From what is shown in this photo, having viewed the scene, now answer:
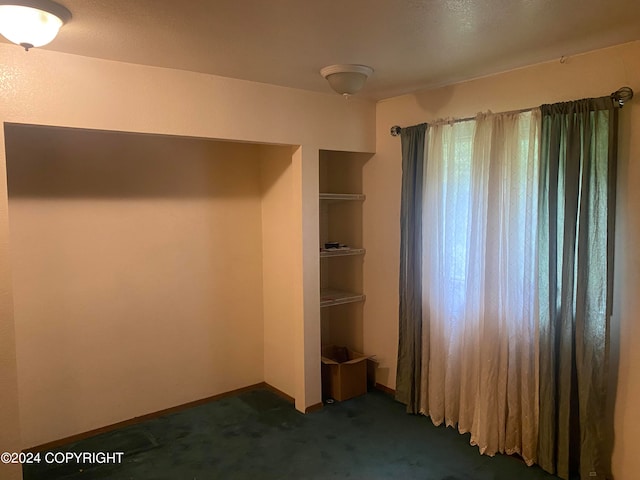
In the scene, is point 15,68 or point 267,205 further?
point 267,205

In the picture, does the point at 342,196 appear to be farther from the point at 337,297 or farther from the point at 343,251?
the point at 337,297

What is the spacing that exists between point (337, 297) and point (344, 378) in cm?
66

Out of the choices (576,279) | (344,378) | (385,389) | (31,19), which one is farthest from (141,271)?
(576,279)

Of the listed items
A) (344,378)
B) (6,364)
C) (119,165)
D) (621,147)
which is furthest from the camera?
(344,378)

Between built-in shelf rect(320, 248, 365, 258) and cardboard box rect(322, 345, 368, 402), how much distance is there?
858 mm

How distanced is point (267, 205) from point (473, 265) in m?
1.72

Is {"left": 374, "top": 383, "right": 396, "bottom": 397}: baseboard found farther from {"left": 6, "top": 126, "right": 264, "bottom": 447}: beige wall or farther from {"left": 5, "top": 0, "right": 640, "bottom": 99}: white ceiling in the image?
{"left": 5, "top": 0, "right": 640, "bottom": 99}: white ceiling

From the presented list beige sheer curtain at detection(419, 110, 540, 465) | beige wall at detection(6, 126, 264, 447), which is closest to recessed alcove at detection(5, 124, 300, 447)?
beige wall at detection(6, 126, 264, 447)

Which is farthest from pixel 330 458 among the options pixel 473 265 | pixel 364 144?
pixel 364 144

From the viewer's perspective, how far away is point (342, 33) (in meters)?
2.22

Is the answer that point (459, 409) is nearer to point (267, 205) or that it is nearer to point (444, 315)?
point (444, 315)

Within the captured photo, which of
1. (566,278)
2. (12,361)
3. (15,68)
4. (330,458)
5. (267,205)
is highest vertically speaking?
(15,68)

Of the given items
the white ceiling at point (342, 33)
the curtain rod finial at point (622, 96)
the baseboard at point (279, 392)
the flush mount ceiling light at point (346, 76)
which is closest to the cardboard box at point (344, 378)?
the baseboard at point (279, 392)

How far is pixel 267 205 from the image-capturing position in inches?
155
